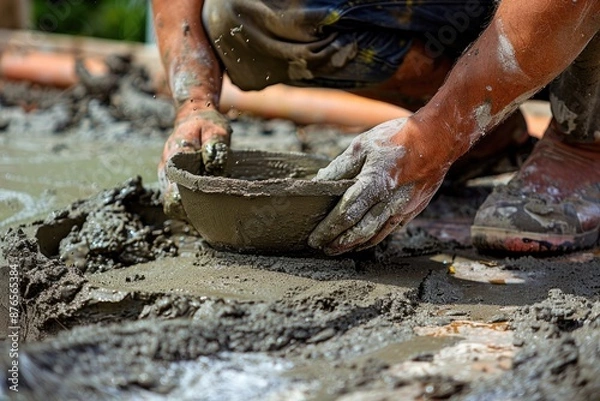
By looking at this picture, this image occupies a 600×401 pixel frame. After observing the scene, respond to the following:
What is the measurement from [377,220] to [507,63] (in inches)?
20.5

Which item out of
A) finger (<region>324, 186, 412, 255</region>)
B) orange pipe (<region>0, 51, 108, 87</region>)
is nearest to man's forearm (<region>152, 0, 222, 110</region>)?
finger (<region>324, 186, 412, 255</region>)

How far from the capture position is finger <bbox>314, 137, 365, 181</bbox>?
6.84ft

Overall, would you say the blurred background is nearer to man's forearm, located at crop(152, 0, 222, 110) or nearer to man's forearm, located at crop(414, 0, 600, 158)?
man's forearm, located at crop(152, 0, 222, 110)

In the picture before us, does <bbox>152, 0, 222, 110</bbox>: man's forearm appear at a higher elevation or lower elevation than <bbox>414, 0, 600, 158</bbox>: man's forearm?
lower

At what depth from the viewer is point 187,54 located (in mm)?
2705

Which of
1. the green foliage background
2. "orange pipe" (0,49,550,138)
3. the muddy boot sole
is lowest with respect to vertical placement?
the green foliage background

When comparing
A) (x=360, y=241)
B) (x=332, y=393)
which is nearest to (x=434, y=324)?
(x=360, y=241)

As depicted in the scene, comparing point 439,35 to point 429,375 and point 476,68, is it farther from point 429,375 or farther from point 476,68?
point 429,375

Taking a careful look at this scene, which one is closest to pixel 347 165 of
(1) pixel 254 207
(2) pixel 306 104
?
(1) pixel 254 207

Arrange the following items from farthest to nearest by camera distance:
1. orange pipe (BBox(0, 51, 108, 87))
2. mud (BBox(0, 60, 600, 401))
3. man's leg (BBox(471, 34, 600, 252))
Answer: orange pipe (BBox(0, 51, 108, 87)) < man's leg (BBox(471, 34, 600, 252)) < mud (BBox(0, 60, 600, 401))

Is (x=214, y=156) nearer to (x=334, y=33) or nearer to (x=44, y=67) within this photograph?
(x=334, y=33)

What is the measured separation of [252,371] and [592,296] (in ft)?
3.28

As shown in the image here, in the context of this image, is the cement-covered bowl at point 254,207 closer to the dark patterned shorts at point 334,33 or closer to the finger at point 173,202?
the finger at point 173,202

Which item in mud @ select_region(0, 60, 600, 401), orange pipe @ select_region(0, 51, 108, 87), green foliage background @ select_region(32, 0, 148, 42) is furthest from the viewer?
green foliage background @ select_region(32, 0, 148, 42)
